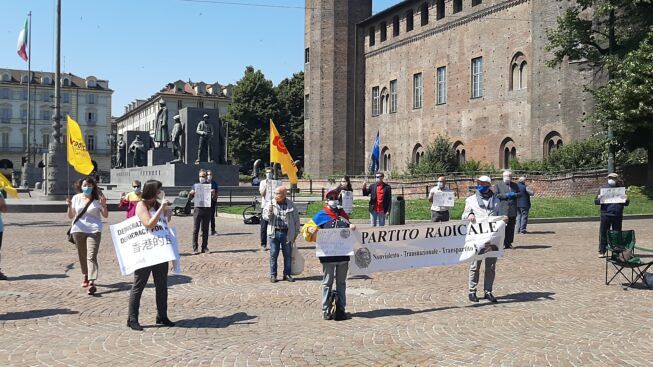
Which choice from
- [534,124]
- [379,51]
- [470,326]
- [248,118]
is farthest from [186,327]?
[248,118]

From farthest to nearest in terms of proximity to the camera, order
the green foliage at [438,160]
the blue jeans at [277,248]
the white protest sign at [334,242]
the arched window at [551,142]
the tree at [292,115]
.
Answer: the tree at [292,115] < the green foliage at [438,160] < the arched window at [551,142] < the blue jeans at [277,248] < the white protest sign at [334,242]

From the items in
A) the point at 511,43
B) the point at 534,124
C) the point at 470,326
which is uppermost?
the point at 511,43

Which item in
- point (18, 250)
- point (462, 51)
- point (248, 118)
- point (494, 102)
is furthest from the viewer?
point (248, 118)

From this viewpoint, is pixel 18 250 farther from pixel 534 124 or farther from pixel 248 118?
pixel 248 118

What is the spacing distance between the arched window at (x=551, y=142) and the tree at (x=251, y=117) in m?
37.8

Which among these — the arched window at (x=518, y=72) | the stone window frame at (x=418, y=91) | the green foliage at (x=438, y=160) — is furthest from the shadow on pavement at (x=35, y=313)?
the stone window frame at (x=418, y=91)

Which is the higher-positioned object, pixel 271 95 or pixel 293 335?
pixel 271 95

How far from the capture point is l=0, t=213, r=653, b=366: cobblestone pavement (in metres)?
6.18

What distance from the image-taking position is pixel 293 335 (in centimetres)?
697

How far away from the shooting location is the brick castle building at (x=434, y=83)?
4028cm

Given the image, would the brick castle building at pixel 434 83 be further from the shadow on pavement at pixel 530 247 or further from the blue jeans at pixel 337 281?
the blue jeans at pixel 337 281

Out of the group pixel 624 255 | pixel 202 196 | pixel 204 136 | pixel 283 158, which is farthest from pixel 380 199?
pixel 204 136

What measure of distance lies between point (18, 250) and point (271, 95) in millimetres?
62155

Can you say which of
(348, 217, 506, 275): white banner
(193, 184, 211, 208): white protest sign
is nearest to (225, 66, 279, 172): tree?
(193, 184, 211, 208): white protest sign
